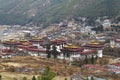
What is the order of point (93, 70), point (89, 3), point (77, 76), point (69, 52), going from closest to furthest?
1. point (77, 76)
2. point (93, 70)
3. point (69, 52)
4. point (89, 3)

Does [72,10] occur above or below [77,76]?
above

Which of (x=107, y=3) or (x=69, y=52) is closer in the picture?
(x=69, y=52)

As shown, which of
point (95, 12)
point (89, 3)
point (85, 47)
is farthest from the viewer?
point (89, 3)

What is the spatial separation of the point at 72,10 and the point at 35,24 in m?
21.2

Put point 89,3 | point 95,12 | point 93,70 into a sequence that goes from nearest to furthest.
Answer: point 93,70
point 95,12
point 89,3

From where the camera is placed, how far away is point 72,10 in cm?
18412

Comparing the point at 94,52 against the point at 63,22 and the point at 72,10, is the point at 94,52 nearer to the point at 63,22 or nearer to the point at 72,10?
the point at 63,22

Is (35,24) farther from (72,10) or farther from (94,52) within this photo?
(94,52)

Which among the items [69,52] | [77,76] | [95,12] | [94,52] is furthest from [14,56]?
[95,12]

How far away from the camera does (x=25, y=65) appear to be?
6719 centimetres

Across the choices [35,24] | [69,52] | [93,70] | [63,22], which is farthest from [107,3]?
[93,70]

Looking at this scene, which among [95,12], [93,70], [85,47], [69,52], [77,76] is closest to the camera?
[77,76]

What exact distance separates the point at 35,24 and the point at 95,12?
3907 cm

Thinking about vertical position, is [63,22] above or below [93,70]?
above
